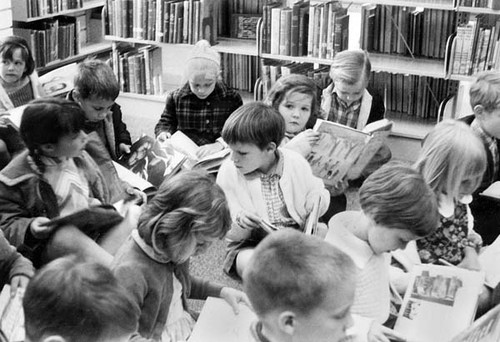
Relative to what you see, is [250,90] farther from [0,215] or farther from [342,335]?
[342,335]

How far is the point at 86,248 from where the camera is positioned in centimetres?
229

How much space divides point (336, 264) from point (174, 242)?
53cm

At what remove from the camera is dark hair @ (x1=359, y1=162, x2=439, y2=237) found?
208 centimetres

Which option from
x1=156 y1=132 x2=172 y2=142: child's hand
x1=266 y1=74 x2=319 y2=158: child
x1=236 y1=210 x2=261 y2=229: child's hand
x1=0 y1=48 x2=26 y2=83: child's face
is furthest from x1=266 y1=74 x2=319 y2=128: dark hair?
x1=0 y1=48 x2=26 y2=83: child's face

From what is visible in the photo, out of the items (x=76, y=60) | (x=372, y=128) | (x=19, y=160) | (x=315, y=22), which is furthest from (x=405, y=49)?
(x=19, y=160)

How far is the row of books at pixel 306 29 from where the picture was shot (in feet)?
14.6

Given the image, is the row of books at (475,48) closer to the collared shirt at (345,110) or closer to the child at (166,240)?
the collared shirt at (345,110)

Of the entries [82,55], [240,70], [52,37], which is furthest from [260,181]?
[82,55]

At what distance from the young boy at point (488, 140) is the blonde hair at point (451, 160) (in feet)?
2.00

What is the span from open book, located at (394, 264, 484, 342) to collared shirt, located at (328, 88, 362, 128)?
167 centimetres

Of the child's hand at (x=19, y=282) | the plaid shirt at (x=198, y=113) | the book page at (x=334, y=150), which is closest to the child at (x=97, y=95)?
the plaid shirt at (x=198, y=113)

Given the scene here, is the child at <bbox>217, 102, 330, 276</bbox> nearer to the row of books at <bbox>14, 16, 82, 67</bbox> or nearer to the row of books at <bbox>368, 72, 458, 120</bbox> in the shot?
the row of books at <bbox>368, 72, 458, 120</bbox>

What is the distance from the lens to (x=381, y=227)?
2104 millimetres

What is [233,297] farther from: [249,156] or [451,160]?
[451,160]
